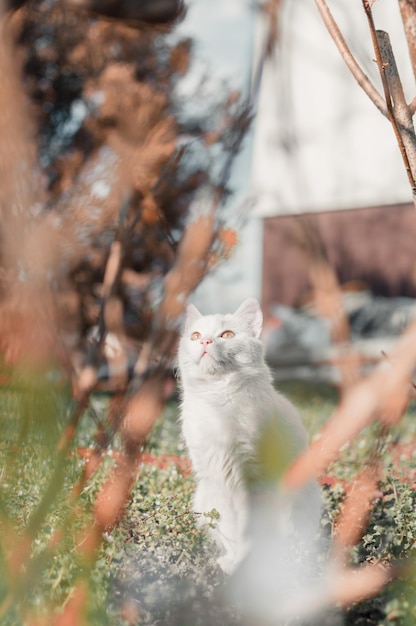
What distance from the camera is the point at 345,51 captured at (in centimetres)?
95

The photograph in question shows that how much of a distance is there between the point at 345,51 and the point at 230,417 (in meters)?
0.84

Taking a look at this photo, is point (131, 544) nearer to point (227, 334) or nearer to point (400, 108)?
point (227, 334)

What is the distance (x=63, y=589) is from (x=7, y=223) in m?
0.86

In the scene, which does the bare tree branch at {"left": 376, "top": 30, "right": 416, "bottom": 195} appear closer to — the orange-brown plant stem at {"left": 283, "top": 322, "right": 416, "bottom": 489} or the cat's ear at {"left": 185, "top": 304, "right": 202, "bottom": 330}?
the orange-brown plant stem at {"left": 283, "top": 322, "right": 416, "bottom": 489}

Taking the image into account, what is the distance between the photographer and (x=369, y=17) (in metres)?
0.85

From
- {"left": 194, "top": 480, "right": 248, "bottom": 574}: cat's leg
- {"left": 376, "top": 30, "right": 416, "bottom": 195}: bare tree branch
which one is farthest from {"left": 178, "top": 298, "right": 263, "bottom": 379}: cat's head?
{"left": 376, "top": 30, "right": 416, "bottom": 195}: bare tree branch

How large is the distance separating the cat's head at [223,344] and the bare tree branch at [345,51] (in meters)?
0.61

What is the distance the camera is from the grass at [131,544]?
Result: 1.96 ft

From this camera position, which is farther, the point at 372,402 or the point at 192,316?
the point at 192,316

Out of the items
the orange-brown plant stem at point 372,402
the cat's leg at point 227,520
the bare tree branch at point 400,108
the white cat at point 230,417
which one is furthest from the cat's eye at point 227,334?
the orange-brown plant stem at point 372,402

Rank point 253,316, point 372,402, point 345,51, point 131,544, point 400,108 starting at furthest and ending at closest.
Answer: point 253,316, point 131,544, point 400,108, point 345,51, point 372,402

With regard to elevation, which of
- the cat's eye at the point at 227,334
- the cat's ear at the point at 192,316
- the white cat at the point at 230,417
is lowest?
Answer: the white cat at the point at 230,417

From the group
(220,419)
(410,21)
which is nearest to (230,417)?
(220,419)

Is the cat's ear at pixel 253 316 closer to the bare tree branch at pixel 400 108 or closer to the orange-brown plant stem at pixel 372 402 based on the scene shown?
the bare tree branch at pixel 400 108
